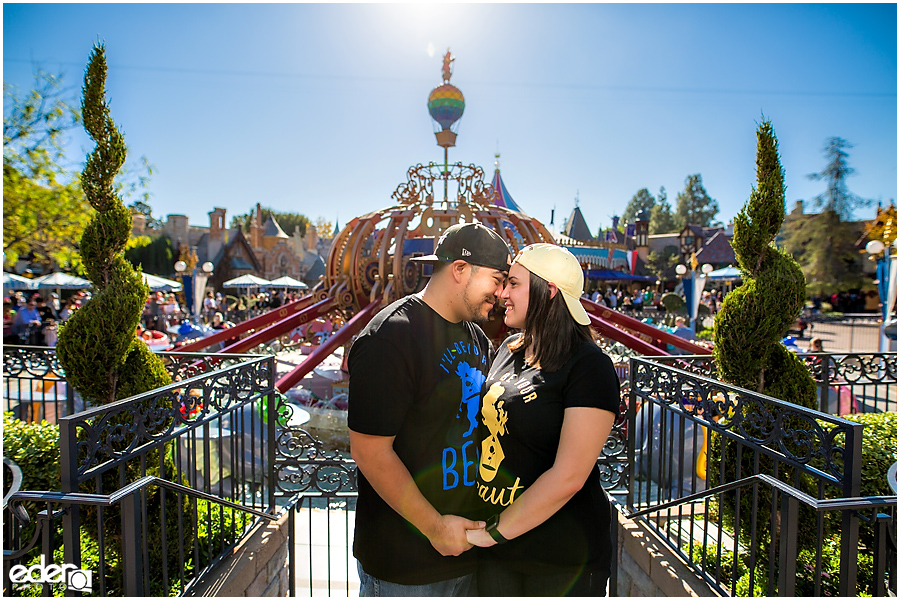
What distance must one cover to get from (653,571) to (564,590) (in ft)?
5.89

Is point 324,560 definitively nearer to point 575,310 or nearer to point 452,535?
point 452,535

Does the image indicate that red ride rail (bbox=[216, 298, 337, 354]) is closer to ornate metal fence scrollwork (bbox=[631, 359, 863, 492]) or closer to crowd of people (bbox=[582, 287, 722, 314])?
ornate metal fence scrollwork (bbox=[631, 359, 863, 492])

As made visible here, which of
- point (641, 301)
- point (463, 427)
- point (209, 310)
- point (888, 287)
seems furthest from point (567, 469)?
point (641, 301)

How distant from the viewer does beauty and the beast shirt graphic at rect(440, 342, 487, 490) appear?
6.47 ft

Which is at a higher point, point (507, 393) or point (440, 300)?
point (440, 300)

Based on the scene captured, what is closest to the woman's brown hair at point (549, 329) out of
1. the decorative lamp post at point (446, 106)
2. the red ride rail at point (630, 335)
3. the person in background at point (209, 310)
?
the red ride rail at point (630, 335)

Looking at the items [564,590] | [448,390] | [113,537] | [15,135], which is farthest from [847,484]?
[15,135]

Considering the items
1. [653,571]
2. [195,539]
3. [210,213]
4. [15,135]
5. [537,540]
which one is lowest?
[653,571]

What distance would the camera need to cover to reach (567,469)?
175 cm

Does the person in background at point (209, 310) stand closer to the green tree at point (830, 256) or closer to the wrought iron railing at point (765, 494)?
the wrought iron railing at point (765, 494)

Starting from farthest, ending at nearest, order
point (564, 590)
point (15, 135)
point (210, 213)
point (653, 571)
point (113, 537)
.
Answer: point (210, 213) → point (15, 135) → point (113, 537) → point (653, 571) → point (564, 590)

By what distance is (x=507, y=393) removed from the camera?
77.9 inches

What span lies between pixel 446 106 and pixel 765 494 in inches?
289

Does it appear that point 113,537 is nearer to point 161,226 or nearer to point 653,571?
point 653,571
